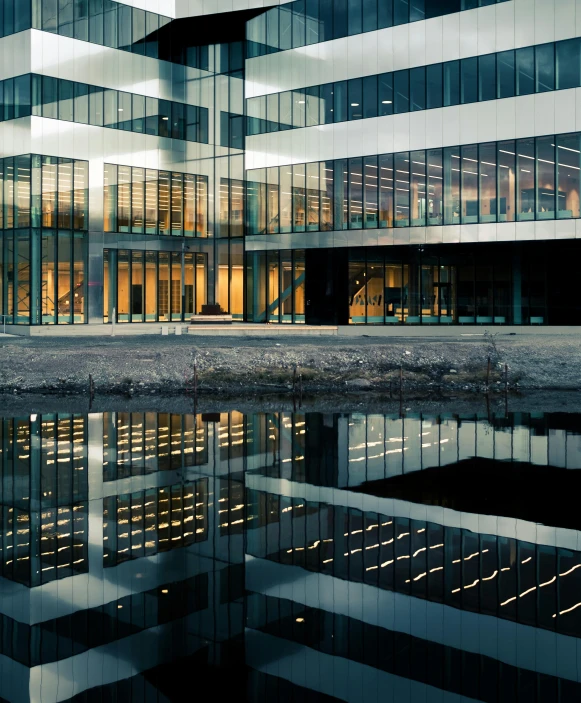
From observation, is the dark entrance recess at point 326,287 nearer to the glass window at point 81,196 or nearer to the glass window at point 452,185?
the glass window at point 452,185

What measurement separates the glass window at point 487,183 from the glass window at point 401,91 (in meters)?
5.05

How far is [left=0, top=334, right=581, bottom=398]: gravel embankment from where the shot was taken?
3447 cm

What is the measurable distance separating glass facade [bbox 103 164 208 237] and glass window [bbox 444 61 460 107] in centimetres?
1819

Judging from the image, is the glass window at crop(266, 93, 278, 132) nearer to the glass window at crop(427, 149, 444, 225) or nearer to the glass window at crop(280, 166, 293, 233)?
the glass window at crop(280, 166, 293, 233)

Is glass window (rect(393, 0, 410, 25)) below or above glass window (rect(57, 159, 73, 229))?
above

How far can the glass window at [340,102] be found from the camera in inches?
2133

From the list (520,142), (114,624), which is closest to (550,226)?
(520,142)

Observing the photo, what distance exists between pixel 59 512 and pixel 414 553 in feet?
19.2

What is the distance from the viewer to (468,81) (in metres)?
49.7

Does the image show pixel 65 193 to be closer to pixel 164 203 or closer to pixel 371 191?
pixel 164 203

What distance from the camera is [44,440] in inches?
871

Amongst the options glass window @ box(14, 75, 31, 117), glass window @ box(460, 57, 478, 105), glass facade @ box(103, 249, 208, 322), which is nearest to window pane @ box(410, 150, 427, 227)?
glass window @ box(460, 57, 478, 105)

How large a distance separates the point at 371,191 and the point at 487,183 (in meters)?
6.89

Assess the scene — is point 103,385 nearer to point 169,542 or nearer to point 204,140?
point 169,542
